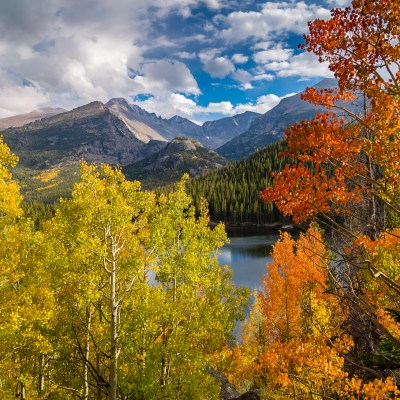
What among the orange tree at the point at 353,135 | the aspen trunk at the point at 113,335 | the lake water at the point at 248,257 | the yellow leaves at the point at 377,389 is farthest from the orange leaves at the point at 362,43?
the lake water at the point at 248,257

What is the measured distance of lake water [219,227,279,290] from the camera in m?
57.8

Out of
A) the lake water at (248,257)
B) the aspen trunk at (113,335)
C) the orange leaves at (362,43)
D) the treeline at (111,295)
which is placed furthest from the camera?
the lake water at (248,257)

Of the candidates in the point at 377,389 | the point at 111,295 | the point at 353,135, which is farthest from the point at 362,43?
the point at 111,295

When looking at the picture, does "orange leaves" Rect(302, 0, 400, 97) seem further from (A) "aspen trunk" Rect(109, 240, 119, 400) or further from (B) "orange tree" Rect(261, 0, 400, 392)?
(A) "aspen trunk" Rect(109, 240, 119, 400)

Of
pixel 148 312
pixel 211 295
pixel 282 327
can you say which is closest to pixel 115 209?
pixel 148 312

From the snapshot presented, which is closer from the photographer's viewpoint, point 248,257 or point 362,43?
point 362,43

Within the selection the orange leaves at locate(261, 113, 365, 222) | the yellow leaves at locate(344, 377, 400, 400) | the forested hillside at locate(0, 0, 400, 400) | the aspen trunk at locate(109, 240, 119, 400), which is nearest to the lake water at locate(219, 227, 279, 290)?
the forested hillside at locate(0, 0, 400, 400)

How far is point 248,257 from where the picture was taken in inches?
2963

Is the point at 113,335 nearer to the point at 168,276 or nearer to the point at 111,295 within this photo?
the point at 111,295

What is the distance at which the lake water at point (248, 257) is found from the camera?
5778cm

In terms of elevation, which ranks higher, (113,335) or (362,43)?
(362,43)

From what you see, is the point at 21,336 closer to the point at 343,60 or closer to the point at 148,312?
the point at 148,312

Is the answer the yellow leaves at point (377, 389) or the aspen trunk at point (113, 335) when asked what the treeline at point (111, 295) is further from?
the yellow leaves at point (377, 389)

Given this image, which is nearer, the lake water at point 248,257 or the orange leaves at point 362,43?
the orange leaves at point 362,43
